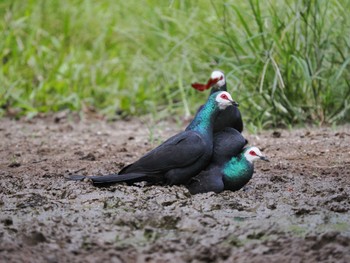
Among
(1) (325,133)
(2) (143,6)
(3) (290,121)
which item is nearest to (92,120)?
(2) (143,6)

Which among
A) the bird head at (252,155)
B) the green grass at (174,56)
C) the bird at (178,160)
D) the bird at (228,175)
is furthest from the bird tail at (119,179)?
the green grass at (174,56)

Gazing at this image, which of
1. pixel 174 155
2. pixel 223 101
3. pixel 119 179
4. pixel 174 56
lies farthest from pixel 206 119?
pixel 174 56

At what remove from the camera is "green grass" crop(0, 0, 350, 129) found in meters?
5.69

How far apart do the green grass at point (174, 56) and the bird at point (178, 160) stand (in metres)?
1.17

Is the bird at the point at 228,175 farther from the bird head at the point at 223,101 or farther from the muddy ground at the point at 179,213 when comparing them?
the bird head at the point at 223,101

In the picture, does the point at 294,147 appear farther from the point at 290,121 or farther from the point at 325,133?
the point at 290,121

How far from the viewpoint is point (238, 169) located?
3.87 meters

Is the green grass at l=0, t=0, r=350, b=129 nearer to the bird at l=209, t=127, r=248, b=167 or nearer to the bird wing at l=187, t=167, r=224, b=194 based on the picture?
the bird at l=209, t=127, r=248, b=167

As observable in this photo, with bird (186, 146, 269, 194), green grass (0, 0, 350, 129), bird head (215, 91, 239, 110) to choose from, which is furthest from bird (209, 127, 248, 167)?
green grass (0, 0, 350, 129)

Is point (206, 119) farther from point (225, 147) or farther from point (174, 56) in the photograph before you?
point (174, 56)

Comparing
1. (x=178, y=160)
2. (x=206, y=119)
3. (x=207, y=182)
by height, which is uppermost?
(x=206, y=119)

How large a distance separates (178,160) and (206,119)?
11.4 inches

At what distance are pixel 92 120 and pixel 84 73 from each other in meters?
0.89

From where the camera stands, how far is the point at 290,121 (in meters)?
5.98
